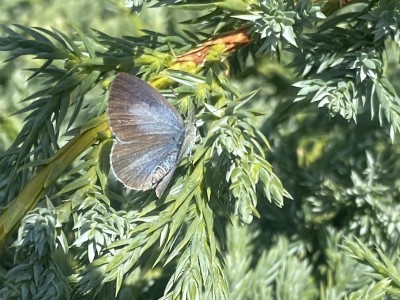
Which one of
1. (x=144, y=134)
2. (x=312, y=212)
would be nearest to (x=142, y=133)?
(x=144, y=134)

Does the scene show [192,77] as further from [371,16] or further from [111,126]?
[371,16]

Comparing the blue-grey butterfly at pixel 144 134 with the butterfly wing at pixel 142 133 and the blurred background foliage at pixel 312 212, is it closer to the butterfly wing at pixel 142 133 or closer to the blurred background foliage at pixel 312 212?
the butterfly wing at pixel 142 133

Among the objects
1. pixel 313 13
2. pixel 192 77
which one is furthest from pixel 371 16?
pixel 192 77

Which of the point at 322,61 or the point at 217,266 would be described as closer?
the point at 217,266

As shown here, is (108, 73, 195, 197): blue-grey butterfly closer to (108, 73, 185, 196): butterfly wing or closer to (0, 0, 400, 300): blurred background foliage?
(108, 73, 185, 196): butterfly wing

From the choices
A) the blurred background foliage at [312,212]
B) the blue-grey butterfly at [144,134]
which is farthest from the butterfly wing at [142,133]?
the blurred background foliage at [312,212]

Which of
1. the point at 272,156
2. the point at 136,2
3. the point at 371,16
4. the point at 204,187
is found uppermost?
the point at 136,2

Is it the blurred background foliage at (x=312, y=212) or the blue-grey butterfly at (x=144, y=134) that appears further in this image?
the blurred background foliage at (x=312, y=212)

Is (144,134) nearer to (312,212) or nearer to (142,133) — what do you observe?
(142,133)

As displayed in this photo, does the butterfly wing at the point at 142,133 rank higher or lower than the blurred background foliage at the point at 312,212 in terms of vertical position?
higher
